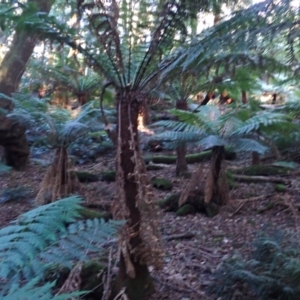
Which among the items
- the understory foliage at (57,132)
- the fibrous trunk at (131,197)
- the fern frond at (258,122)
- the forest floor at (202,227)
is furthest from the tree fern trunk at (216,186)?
the fibrous trunk at (131,197)

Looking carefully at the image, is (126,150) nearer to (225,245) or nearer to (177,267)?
(177,267)

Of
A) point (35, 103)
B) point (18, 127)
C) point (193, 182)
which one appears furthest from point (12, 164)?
point (193, 182)

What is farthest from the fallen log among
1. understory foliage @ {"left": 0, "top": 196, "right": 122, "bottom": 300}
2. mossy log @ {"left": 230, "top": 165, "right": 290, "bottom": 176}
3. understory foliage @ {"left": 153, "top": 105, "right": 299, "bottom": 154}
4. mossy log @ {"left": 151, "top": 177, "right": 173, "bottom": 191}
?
understory foliage @ {"left": 0, "top": 196, "right": 122, "bottom": 300}

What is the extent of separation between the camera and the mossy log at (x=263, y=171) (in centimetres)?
662

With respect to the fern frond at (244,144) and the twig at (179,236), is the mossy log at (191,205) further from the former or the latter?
the fern frond at (244,144)

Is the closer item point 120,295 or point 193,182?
point 120,295

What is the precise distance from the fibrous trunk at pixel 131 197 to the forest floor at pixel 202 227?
46cm

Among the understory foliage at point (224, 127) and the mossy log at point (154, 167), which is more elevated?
the understory foliage at point (224, 127)

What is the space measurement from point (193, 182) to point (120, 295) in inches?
94.8

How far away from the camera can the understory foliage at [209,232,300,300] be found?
3.00 metres

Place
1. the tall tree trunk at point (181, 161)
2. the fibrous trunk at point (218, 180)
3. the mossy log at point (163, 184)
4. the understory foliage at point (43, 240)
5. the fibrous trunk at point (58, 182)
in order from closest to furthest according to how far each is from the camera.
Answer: the understory foliage at point (43, 240)
the fibrous trunk at point (218, 180)
the fibrous trunk at point (58, 182)
the mossy log at point (163, 184)
the tall tree trunk at point (181, 161)

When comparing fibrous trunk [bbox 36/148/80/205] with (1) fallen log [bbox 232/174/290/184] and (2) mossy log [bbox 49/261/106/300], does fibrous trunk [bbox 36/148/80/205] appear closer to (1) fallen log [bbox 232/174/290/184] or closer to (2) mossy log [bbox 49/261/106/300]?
(2) mossy log [bbox 49/261/106/300]

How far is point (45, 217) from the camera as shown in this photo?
230 cm

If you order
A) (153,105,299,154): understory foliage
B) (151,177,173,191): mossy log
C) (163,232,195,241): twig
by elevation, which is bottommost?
(163,232,195,241): twig
